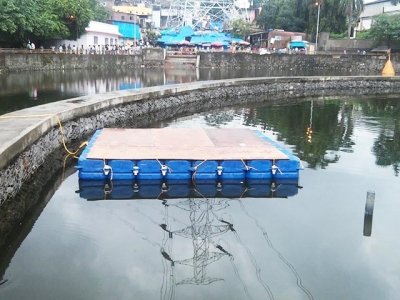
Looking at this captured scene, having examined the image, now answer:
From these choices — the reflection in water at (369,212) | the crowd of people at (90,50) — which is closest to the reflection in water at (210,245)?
the reflection in water at (369,212)

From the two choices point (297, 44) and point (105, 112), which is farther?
point (297, 44)

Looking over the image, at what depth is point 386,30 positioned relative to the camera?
171ft

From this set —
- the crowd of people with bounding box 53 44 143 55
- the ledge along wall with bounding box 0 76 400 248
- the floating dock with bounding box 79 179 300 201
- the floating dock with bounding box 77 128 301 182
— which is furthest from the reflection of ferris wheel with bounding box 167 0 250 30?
the floating dock with bounding box 79 179 300 201

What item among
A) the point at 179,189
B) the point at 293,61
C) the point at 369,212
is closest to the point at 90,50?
the point at 293,61

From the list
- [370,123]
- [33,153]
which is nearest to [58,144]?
[33,153]

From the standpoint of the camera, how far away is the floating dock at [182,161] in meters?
10.3

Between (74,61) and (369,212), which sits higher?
(74,61)

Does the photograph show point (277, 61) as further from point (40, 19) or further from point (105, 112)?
point (105, 112)

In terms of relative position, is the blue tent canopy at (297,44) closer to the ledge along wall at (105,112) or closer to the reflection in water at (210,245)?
the ledge along wall at (105,112)

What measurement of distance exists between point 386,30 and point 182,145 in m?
47.8

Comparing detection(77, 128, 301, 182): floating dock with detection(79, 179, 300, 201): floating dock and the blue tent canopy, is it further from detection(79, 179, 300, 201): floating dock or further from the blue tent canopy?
the blue tent canopy

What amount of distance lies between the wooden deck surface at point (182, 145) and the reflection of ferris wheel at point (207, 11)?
79.2 meters

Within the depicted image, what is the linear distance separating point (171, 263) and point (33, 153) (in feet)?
17.4

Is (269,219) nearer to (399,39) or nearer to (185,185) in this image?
(185,185)
